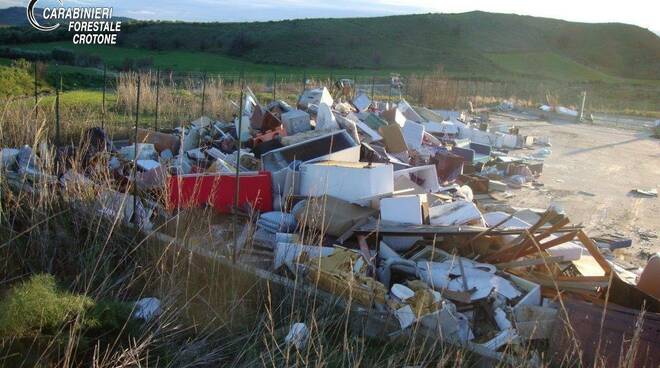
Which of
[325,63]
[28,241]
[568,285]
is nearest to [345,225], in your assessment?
[568,285]

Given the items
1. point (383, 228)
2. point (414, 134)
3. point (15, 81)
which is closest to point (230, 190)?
point (383, 228)

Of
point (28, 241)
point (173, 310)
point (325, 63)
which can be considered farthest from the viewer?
point (325, 63)

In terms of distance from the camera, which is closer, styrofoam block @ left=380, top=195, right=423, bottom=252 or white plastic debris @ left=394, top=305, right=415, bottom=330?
white plastic debris @ left=394, top=305, right=415, bottom=330

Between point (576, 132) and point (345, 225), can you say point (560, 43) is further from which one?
point (345, 225)

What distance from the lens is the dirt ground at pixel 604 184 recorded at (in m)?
6.62

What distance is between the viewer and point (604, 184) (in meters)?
9.00

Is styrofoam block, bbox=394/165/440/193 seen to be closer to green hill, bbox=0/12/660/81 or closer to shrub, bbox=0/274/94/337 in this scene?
shrub, bbox=0/274/94/337

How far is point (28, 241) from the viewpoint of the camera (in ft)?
11.9

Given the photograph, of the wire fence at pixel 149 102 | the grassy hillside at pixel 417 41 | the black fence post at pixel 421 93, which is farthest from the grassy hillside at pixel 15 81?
the grassy hillside at pixel 417 41

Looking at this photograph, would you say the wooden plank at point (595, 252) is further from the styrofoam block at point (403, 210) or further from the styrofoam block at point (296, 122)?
the styrofoam block at point (296, 122)

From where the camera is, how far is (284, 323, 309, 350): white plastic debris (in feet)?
9.54

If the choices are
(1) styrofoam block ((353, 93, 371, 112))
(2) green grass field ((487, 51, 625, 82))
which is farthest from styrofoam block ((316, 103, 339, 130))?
(2) green grass field ((487, 51, 625, 82))

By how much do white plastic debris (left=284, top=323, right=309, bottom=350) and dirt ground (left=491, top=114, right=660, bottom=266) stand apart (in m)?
3.92

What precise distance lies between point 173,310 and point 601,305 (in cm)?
258
